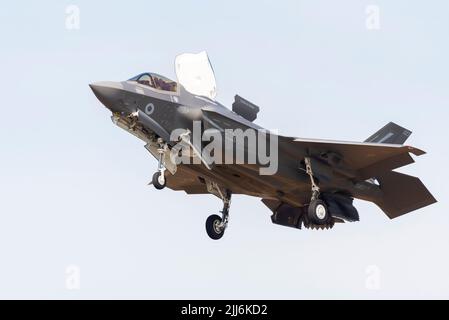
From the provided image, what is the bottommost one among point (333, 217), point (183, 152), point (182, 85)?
point (333, 217)

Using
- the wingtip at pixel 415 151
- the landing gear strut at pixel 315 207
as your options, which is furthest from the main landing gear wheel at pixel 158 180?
the wingtip at pixel 415 151

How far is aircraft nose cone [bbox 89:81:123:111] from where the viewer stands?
102ft

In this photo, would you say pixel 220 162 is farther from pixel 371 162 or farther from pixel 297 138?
pixel 371 162

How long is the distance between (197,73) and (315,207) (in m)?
5.79

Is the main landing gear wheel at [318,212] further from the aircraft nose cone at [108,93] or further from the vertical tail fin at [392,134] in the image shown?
the aircraft nose cone at [108,93]

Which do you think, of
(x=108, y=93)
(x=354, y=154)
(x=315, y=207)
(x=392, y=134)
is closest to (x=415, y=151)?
(x=354, y=154)

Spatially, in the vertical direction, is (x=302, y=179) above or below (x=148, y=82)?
below

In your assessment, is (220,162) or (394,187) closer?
(220,162)

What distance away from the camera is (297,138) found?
109 ft

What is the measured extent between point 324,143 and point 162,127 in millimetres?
5248

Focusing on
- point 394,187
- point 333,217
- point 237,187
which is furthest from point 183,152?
point 394,187

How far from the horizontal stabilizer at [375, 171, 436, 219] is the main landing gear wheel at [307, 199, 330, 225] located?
2979 mm

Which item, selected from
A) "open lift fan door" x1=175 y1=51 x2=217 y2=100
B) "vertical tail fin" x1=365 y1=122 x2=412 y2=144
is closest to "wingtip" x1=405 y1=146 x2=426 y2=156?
"vertical tail fin" x1=365 y1=122 x2=412 y2=144

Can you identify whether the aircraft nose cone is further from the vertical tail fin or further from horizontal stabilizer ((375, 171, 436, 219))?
horizontal stabilizer ((375, 171, 436, 219))
